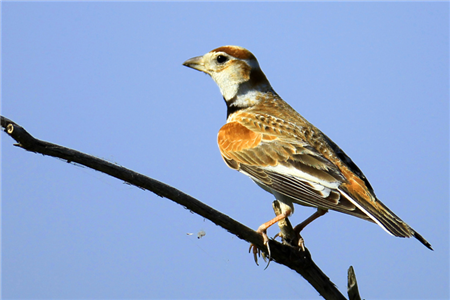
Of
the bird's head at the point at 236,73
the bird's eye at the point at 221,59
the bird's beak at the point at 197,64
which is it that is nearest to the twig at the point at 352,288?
the bird's head at the point at 236,73

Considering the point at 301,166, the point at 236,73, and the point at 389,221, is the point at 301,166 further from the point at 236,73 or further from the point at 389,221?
the point at 236,73

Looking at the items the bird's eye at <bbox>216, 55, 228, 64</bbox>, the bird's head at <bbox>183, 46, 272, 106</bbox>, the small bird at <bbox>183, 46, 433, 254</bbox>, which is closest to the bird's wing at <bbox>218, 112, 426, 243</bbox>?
the small bird at <bbox>183, 46, 433, 254</bbox>

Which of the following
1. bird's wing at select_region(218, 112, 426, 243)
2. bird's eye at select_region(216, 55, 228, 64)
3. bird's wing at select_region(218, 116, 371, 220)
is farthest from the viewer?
bird's eye at select_region(216, 55, 228, 64)

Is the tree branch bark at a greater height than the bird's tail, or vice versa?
the bird's tail

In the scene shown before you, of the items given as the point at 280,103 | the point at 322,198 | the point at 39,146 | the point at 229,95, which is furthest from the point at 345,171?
the point at 39,146

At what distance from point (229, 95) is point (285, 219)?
3.40 meters

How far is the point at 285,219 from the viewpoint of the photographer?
7688mm

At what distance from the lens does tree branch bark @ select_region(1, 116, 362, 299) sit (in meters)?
4.94

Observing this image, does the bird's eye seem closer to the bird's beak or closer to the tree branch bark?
the bird's beak

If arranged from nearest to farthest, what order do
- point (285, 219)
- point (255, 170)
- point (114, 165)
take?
1. point (114, 165)
2. point (285, 219)
3. point (255, 170)

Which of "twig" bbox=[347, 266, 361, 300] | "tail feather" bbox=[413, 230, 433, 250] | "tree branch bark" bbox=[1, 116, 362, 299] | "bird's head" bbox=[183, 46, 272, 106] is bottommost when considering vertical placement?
"twig" bbox=[347, 266, 361, 300]

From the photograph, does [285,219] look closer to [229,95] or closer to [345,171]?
[345,171]

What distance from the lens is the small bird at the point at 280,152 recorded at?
718cm

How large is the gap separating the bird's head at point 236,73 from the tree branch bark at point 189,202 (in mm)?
3681
